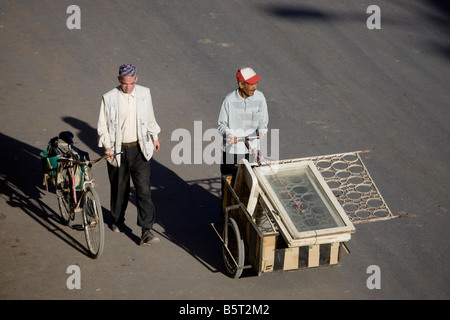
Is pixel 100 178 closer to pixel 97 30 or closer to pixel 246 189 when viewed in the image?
pixel 246 189

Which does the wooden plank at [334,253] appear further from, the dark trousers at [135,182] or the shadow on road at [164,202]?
the dark trousers at [135,182]

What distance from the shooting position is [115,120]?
25.7 feet

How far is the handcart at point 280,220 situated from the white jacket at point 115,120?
113 centimetres

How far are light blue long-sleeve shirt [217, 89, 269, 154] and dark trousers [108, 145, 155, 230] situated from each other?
102 cm

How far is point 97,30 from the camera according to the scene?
43.0 ft

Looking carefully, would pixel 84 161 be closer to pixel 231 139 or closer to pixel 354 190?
pixel 231 139

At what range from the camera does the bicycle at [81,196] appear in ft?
25.5

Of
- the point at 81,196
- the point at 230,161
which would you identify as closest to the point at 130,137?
the point at 81,196

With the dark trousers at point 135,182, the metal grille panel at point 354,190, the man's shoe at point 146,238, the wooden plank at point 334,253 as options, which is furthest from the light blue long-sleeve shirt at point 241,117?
the wooden plank at point 334,253

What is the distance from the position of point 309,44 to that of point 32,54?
16.7 feet

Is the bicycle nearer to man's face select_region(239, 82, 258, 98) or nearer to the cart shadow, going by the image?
the cart shadow

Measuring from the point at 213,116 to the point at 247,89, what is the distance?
2985 millimetres
